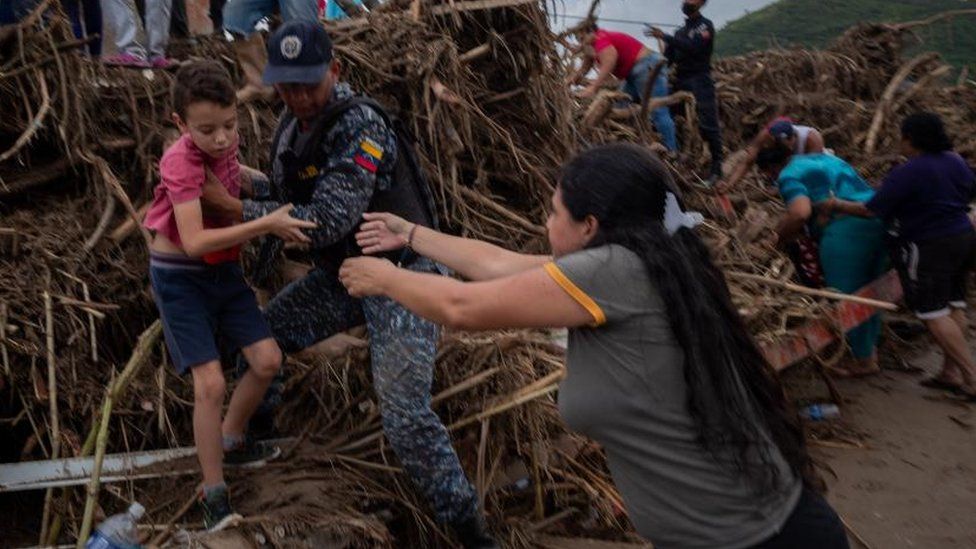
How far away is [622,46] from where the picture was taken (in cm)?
919

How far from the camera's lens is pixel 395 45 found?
18.5 ft

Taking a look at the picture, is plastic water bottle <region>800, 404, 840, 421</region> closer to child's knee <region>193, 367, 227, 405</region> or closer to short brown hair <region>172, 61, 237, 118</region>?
child's knee <region>193, 367, 227, 405</region>

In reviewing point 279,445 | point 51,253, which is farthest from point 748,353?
point 51,253

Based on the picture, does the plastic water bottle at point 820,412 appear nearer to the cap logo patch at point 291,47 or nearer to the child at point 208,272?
the child at point 208,272

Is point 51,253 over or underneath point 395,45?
underneath

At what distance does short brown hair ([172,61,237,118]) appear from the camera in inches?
131

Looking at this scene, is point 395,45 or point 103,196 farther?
point 395,45

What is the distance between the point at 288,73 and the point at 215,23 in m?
4.80

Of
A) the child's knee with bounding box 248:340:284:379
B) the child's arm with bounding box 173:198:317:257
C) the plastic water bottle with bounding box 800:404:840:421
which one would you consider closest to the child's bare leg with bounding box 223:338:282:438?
the child's knee with bounding box 248:340:284:379

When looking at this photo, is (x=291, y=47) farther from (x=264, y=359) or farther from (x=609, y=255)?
(x=609, y=255)

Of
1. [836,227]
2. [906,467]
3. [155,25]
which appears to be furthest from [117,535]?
[836,227]

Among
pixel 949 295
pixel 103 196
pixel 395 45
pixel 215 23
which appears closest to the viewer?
pixel 103 196

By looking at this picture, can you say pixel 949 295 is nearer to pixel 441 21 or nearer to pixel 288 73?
pixel 441 21

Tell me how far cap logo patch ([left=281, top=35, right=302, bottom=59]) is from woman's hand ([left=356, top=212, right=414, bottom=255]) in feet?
2.26
